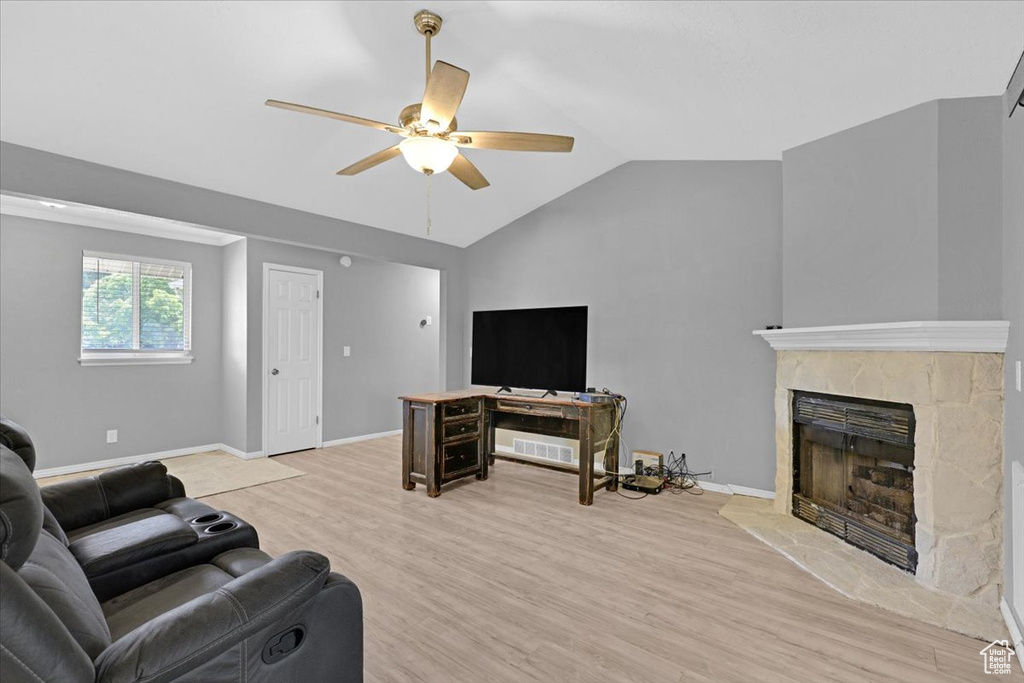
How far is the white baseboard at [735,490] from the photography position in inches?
146

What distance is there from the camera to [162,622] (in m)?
1.04

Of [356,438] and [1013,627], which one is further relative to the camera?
[356,438]

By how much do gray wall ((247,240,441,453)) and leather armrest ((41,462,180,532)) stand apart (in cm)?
306

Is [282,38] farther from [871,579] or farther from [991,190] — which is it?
[871,579]

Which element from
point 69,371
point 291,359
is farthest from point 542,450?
point 69,371

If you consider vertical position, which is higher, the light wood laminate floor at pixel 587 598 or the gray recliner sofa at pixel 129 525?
the gray recliner sofa at pixel 129 525

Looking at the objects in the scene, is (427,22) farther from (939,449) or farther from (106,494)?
(939,449)

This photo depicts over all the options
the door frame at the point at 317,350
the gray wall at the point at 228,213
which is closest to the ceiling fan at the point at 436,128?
the gray wall at the point at 228,213

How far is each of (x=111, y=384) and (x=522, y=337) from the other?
13.5 ft

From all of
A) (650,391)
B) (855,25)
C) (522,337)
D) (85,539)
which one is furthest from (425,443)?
(855,25)

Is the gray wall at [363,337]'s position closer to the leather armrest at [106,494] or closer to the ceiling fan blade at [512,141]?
the leather armrest at [106,494]

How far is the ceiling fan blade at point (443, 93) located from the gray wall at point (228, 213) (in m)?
2.34

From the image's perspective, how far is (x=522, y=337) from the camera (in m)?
4.52
